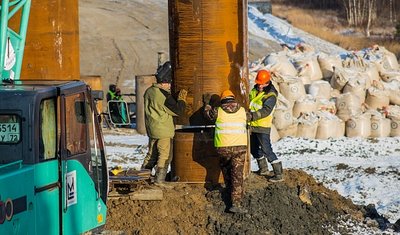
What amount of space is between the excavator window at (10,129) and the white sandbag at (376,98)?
1477 centimetres

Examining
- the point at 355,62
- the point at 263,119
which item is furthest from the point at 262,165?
the point at 355,62

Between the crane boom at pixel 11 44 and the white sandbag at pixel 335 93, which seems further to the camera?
the white sandbag at pixel 335 93

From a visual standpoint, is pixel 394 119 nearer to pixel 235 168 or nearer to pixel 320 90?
pixel 320 90

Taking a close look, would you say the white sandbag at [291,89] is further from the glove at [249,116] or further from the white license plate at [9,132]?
the white license plate at [9,132]

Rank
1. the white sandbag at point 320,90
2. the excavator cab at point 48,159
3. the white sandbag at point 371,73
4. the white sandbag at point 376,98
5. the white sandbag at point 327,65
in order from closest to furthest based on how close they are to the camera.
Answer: the excavator cab at point 48,159
the white sandbag at point 320,90
the white sandbag at point 376,98
the white sandbag at point 371,73
the white sandbag at point 327,65

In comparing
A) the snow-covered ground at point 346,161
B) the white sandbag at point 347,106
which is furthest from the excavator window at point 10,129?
the white sandbag at point 347,106

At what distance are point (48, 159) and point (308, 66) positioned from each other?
15.0 m

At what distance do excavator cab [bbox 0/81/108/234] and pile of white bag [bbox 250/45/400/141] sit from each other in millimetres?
11761

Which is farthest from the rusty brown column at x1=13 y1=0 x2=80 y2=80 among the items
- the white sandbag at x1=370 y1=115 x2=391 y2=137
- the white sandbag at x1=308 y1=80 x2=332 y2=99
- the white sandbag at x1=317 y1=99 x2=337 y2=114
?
the white sandbag at x1=370 y1=115 x2=391 y2=137

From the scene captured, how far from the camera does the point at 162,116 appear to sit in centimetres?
1178

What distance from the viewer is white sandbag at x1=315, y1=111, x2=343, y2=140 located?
20609 millimetres

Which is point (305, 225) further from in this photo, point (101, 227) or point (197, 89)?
point (101, 227)

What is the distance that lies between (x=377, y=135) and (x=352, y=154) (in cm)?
202

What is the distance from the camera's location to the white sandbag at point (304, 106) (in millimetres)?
20766
